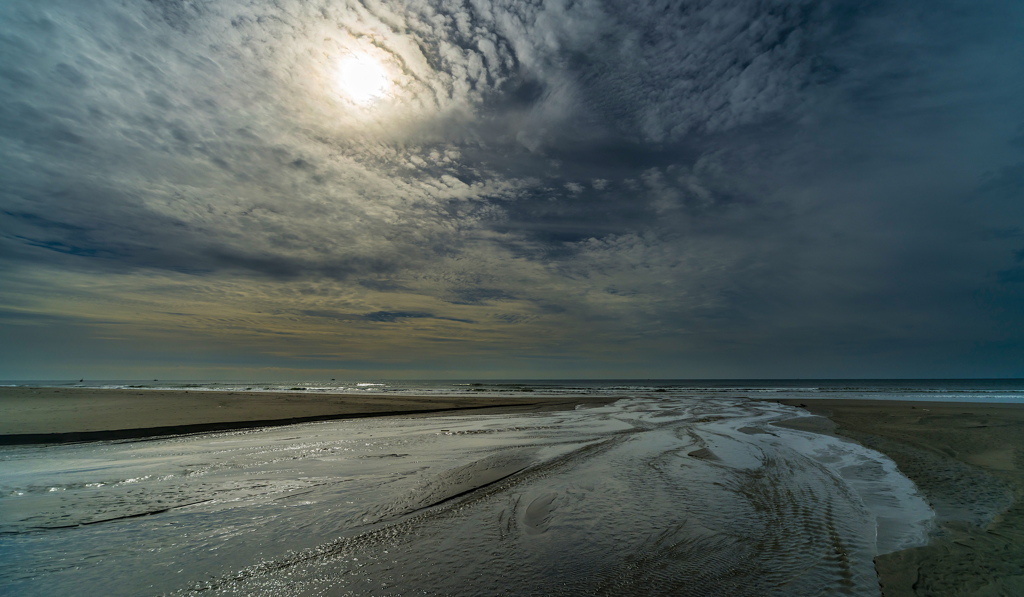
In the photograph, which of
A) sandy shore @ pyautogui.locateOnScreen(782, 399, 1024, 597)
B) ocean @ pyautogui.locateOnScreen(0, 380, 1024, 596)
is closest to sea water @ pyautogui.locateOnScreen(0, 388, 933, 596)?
ocean @ pyautogui.locateOnScreen(0, 380, 1024, 596)

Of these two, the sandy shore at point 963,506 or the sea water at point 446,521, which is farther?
the sandy shore at point 963,506

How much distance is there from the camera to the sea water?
4.60 metres

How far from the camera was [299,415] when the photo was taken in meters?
21.1

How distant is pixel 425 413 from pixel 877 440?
22.8 metres

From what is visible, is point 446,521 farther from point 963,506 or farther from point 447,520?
point 963,506

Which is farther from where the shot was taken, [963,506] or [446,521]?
[963,506]

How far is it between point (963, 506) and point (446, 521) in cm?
1003

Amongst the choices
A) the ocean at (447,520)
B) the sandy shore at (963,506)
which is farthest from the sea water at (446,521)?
the sandy shore at (963,506)

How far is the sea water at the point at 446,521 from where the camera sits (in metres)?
4.60

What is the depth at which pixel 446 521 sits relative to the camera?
6430mm

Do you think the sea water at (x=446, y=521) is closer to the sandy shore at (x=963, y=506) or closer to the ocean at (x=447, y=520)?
the ocean at (x=447, y=520)

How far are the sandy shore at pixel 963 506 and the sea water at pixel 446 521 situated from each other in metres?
0.36

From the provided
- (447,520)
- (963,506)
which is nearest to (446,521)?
(447,520)

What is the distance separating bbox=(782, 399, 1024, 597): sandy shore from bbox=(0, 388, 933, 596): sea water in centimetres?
36
